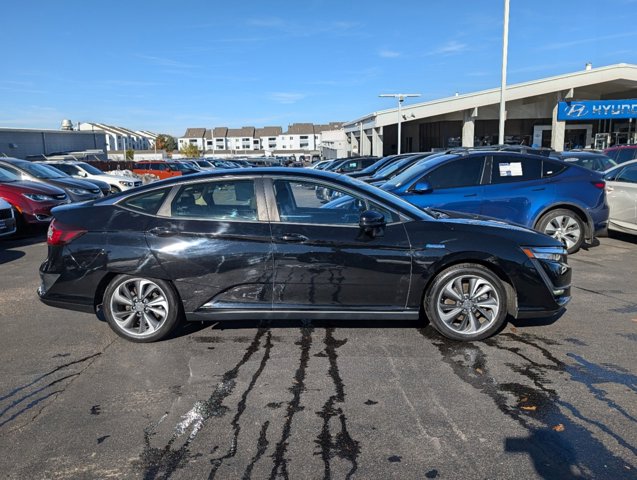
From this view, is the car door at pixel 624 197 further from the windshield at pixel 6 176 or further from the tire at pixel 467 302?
the windshield at pixel 6 176

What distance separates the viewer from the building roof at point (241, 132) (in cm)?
13144

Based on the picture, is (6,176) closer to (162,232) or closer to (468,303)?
(162,232)

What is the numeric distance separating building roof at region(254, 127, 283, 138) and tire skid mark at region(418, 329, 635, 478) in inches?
5044

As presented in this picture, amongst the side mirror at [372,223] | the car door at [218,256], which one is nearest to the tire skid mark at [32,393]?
the car door at [218,256]

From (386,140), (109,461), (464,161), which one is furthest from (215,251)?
(386,140)

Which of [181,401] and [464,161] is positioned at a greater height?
[464,161]

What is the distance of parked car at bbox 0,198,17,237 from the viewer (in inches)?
369

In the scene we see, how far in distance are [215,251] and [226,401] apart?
1.43m

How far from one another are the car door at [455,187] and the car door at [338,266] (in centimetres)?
347

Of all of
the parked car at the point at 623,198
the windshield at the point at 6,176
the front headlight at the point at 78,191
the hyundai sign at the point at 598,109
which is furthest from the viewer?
the hyundai sign at the point at 598,109

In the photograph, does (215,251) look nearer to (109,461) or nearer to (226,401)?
(226,401)

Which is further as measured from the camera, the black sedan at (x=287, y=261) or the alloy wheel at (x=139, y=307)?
the alloy wheel at (x=139, y=307)

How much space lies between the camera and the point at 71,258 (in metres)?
4.64

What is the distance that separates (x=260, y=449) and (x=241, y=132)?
135m
